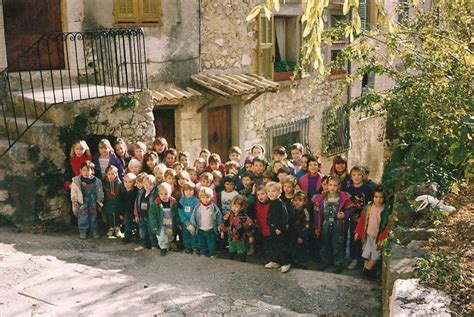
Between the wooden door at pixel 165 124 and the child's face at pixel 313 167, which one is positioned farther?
the wooden door at pixel 165 124

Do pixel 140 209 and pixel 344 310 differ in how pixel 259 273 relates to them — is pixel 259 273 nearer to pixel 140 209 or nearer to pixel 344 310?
pixel 344 310

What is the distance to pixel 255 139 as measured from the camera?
12.8 metres

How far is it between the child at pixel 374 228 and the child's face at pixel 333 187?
0.42 m

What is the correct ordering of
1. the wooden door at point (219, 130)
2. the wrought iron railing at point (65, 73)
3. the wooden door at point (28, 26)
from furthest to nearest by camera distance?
1. the wooden door at point (219, 130)
2. the wooden door at point (28, 26)
3. the wrought iron railing at point (65, 73)

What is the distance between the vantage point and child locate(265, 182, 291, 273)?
20.8 ft

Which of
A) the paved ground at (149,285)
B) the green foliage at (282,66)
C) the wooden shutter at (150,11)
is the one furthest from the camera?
the green foliage at (282,66)

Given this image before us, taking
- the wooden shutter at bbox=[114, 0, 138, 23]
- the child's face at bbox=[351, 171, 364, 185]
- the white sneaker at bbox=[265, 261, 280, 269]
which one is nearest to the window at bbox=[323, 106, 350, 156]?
the wooden shutter at bbox=[114, 0, 138, 23]

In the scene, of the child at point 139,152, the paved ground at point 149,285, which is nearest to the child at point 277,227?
the paved ground at point 149,285

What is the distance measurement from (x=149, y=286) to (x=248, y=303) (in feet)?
3.39

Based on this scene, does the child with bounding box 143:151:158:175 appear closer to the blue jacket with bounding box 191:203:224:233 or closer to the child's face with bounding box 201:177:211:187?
the child's face with bounding box 201:177:211:187

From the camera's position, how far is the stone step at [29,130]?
290 inches

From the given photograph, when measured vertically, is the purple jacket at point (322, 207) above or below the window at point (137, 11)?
below

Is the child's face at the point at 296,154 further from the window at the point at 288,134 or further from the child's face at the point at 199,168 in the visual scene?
the window at the point at 288,134

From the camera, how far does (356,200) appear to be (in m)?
6.59
